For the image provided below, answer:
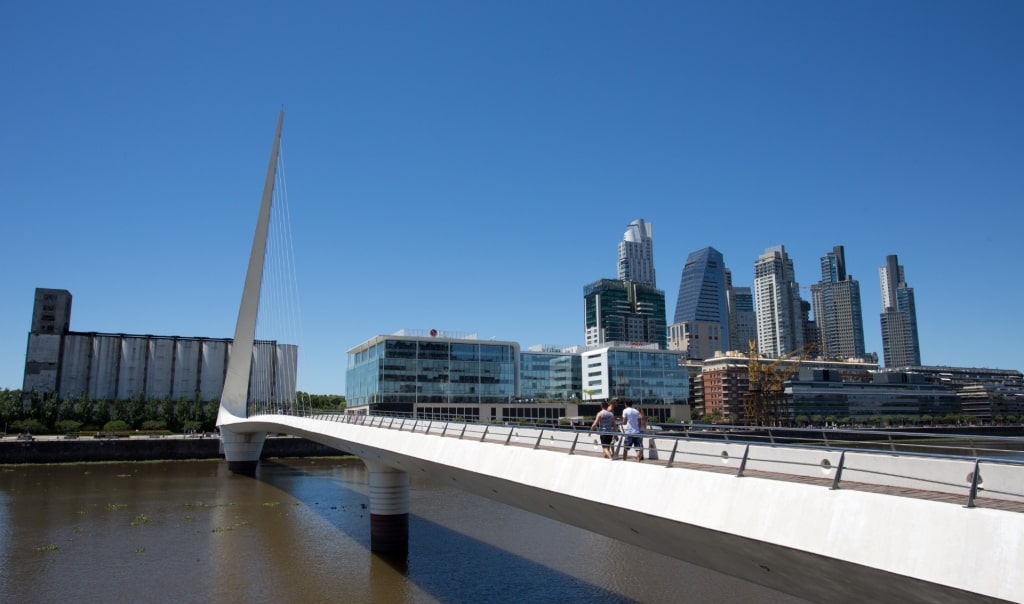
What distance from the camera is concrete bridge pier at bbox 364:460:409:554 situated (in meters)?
26.3

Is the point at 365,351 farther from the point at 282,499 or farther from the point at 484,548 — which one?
the point at 484,548

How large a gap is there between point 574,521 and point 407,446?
754 cm

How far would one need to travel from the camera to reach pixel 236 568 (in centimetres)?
2364

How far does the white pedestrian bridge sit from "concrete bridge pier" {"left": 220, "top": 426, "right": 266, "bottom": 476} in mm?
49661

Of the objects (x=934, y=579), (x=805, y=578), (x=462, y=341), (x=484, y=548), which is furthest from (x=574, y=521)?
(x=462, y=341)

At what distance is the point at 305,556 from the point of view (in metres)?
25.5

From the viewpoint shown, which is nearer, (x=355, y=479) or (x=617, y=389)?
(x=355, y=479)

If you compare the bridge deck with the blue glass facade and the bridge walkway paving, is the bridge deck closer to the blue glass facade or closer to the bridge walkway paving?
the bridge walkway paving

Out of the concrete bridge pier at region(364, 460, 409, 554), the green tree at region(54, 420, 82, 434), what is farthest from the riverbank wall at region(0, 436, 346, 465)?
the concrete bridge pier at region(364, 460, 409, 554)

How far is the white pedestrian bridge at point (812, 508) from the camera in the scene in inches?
246

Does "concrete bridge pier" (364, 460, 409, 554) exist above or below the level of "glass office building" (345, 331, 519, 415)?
below

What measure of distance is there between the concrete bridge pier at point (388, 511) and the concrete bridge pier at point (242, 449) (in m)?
34.4

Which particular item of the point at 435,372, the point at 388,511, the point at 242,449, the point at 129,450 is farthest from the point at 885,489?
the point at 435,372

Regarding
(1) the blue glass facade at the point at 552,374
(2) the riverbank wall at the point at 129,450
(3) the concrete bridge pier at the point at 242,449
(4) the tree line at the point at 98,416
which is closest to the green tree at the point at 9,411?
(4) the tree line at the point at 98,416
